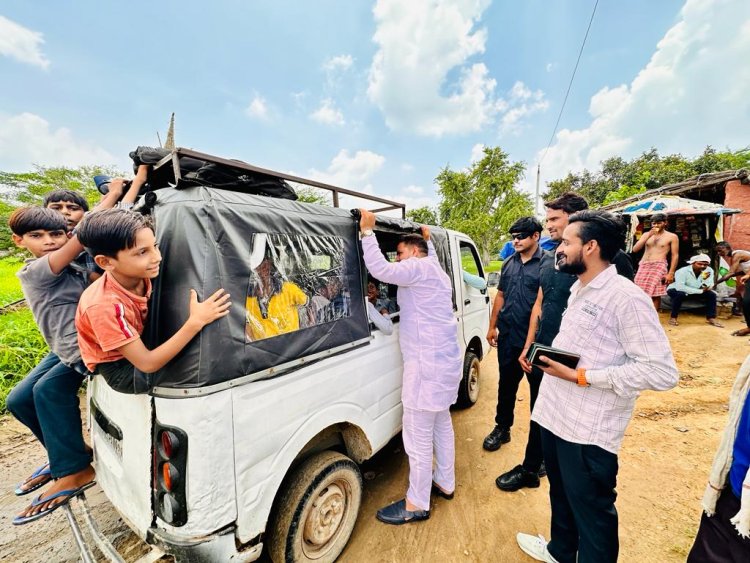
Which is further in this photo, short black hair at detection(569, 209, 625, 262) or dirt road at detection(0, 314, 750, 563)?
dirt road at detection(0, 314, 750, 563)

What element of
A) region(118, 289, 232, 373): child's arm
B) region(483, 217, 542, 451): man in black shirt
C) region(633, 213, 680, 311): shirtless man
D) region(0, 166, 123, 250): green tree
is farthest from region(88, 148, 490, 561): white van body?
region(0, 166, 123, 250): green tree

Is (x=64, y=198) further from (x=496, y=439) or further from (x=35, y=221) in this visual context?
(x=496, y=439)

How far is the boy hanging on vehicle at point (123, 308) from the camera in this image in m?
1.28

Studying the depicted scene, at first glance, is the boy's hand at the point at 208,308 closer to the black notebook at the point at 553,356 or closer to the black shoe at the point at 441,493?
the black notebook at the point at 553,356

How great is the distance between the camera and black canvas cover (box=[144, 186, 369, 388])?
4.46 ft

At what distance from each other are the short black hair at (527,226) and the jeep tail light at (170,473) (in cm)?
296

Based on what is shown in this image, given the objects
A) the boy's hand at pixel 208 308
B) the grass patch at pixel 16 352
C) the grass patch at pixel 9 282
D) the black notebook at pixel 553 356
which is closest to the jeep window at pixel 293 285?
the boy's hand at pixel 208 308

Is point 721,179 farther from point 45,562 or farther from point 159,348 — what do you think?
point 45,562

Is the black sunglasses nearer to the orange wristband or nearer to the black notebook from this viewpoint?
the black notebook

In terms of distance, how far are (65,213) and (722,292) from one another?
12725 millimetres

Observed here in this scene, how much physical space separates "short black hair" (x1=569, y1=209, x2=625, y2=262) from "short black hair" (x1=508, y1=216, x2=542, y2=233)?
1.26 metres

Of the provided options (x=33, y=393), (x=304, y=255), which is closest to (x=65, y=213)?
(x=33, y=393)

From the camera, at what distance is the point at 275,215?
5.37 feet

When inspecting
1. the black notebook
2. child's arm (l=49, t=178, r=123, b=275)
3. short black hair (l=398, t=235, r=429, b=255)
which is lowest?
the black notebook
